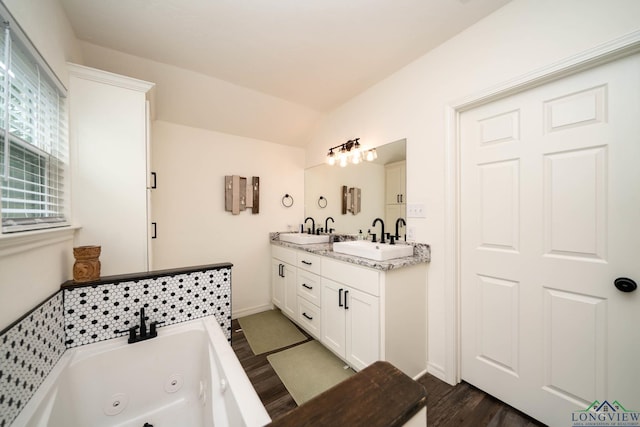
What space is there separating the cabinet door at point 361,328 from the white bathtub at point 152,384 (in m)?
0.90

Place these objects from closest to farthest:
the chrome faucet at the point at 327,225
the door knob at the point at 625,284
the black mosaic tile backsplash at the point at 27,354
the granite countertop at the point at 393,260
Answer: the black mosaic tile backsplash at the point at 27,354, the door knob at the point at 625,284, the granite countertop at the point at 393,260, the chrome faucet at the point at 327,225

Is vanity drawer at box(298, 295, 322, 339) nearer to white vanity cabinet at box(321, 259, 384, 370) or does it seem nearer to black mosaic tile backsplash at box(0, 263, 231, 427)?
white vanity cabinet at box(321, 259, 384, 370)

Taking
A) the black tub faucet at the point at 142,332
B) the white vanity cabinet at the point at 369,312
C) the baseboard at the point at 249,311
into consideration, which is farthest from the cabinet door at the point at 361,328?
the baseboard at the point at 249,311

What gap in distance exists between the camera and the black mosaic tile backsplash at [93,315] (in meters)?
0.82

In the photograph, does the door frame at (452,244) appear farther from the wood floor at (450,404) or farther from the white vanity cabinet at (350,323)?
the white vanity cabinet at (350,323)

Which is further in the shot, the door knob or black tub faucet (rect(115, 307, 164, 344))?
black tub faucet (rect(115, 307, 164, 344))

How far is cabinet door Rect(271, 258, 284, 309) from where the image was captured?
2.72 metres

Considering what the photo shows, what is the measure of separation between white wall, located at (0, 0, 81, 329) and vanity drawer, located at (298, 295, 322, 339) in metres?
1.70

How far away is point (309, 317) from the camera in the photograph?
2.21 m

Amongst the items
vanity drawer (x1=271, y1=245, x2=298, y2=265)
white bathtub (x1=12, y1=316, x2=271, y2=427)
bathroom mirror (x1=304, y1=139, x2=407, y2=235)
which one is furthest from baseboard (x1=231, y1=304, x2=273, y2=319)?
white bathtub (x1=12, y1=316, x2=271, y2=427)

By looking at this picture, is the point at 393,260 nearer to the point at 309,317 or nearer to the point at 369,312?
the point at 369,312

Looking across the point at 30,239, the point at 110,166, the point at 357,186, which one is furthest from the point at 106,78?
the point at 357,186

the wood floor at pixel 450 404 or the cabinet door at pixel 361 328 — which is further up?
the cabinet door at pixel 361 328

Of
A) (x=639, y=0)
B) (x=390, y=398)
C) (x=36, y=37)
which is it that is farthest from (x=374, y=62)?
(x=390, y=398)
